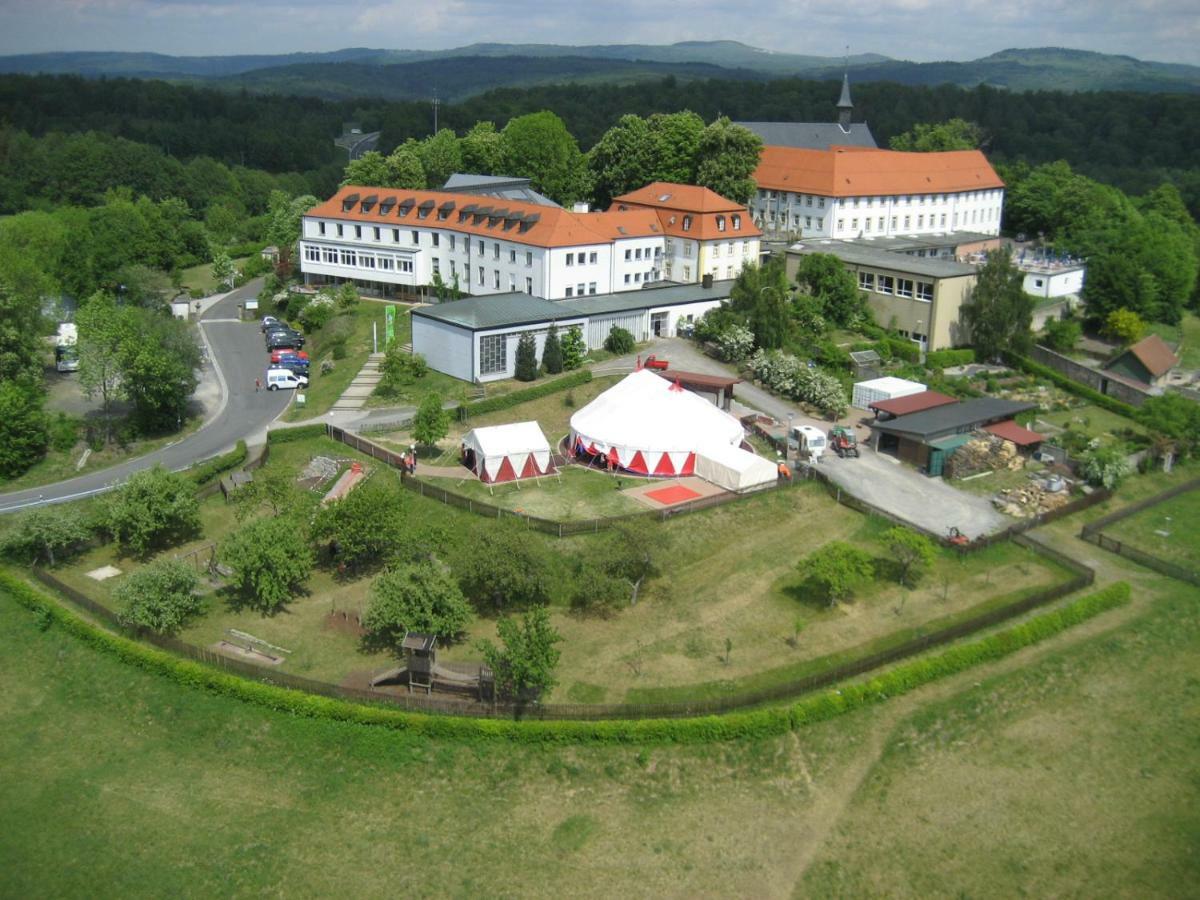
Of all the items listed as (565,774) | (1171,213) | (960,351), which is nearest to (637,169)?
(960,351)

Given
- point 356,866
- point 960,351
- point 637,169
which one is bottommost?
point 356,866

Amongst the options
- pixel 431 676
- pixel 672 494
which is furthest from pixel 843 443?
pixel 431 676

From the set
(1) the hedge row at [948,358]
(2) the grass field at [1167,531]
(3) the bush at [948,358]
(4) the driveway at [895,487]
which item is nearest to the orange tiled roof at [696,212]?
(3) the bush at [948,358]

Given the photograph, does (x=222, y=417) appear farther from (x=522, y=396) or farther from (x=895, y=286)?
(x=895, y=286)

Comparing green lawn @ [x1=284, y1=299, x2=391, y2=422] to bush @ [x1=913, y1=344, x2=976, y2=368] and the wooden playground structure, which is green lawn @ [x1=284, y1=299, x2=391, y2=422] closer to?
the wooden playground structure

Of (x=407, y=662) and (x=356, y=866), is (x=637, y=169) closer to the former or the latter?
(x=407, y=662)

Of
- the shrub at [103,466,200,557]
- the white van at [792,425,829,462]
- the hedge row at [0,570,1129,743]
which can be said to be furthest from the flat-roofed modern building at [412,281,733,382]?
the hedge row at [0,570,1129,743]
